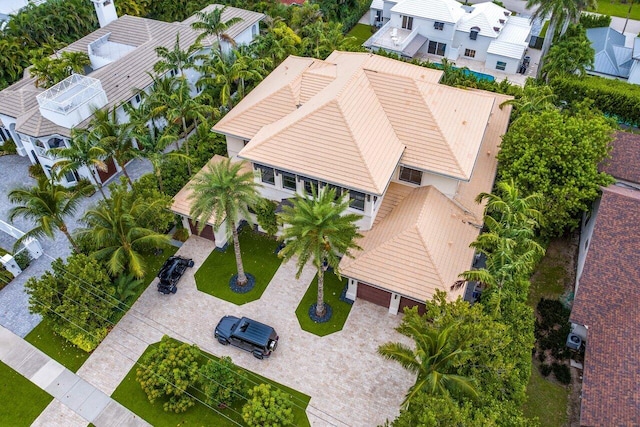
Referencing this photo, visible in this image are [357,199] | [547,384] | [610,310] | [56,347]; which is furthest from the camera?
[357,199]

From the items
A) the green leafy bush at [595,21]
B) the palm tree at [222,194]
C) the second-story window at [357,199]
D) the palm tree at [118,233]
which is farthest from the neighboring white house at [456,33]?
the palm tree at [118,233]

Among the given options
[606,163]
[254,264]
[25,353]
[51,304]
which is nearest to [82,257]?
[51,304]

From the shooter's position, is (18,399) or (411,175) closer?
(18,399)

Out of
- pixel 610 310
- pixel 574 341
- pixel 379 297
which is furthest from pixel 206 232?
pixel 610 310

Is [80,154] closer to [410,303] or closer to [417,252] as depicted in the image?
[417,252]

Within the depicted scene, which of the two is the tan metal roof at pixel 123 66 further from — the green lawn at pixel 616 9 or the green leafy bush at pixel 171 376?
the green lawn at pixel 616 9

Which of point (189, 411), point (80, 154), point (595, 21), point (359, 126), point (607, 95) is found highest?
point (359, 126)
